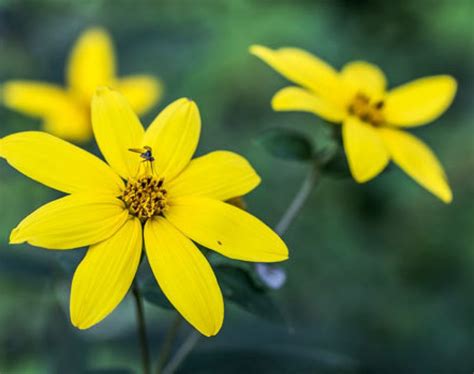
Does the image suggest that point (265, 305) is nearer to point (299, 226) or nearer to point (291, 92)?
point (291, 92)

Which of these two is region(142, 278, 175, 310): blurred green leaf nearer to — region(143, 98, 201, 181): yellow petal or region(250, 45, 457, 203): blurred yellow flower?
region(143, 98, 201, 181): yellow petal

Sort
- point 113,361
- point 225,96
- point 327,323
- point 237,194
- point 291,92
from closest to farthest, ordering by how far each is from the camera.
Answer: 1. point 237,194
2. point 291,92
3. point 113,361
4. point 327,323
5. point 225,96

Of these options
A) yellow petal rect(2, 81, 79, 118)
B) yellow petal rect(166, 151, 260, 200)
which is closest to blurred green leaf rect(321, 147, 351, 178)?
yellow petal rect(166, 151, 260, 200)

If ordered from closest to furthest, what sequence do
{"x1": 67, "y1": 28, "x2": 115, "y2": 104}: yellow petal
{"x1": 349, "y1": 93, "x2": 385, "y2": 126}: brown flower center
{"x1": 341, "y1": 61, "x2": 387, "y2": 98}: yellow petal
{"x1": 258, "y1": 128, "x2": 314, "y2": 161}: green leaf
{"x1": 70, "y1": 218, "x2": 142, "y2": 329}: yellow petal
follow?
{"x1": 70, "y1": 218, "x2": 142, "y2": 329}: yellow petal, {"x1": 258, "y1": 128, "x2": 314, "y2": 161}: green leaf, {"x1": 349, "y1": 93, "x2": 385, "y2": 126}: brown flower center, {"x1": 341, "y1": 61, "x2": 387, "y2": 98}: yellow petal, {"x1": 67, "y1": 28, "x2": 115, "y2": 104}: yellow petal

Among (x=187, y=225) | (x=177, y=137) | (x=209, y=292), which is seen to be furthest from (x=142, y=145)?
(x=209, y=292)

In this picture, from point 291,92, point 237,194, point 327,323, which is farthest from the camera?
point 327,323

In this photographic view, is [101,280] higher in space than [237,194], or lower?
lower

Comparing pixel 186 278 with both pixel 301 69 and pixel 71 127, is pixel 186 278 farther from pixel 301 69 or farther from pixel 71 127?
pixel 71 127
